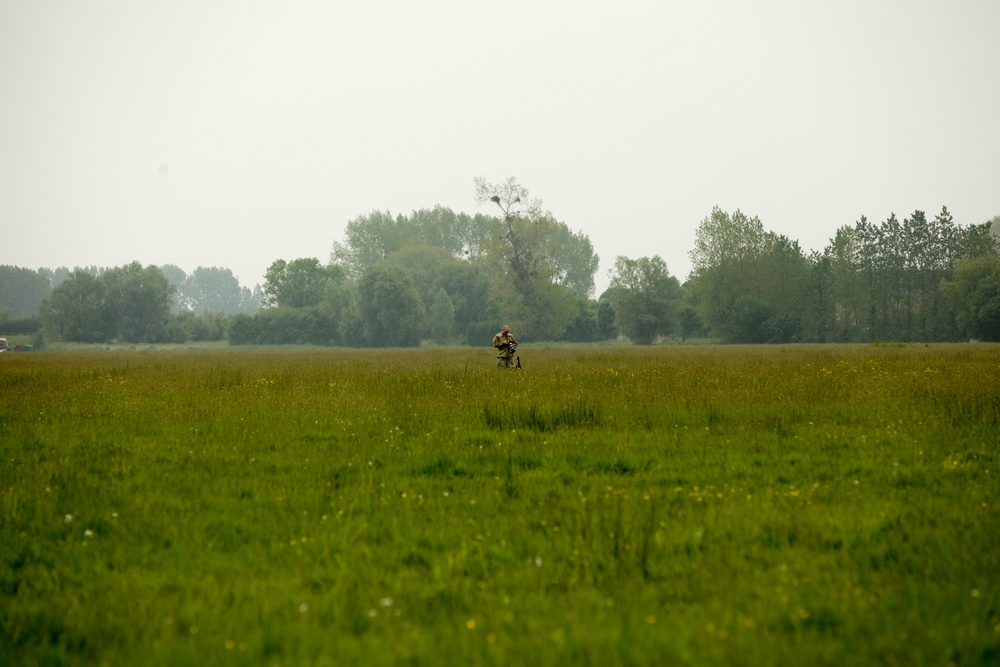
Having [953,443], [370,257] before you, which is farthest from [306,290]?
[953,443]

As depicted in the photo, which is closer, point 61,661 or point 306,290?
point 61,661

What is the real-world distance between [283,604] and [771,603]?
3.53m

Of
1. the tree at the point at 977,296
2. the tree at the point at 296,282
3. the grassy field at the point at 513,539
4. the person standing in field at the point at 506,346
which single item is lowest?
the grassy field at the point at 513,539

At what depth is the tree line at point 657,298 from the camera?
75875 millimetres

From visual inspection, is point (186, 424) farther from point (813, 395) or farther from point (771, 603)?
point (813, 395)

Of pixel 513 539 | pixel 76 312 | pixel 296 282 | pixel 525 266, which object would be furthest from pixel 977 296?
pixel 76 312

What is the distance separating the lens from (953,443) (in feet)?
30.7

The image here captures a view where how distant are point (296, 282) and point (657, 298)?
6224cm

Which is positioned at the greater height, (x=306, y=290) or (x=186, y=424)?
(x=306, y=290)

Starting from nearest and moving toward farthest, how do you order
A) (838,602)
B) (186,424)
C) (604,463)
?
→ (838,602) < (604,463) < (186,424)

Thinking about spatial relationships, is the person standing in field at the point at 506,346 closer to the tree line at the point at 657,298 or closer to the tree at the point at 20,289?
the tree line at the point at 657,298

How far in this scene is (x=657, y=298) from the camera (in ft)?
262

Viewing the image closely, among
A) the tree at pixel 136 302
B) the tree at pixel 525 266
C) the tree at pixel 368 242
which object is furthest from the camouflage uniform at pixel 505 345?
the tree at pixel 368 242

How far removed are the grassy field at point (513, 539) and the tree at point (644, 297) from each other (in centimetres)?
6784
